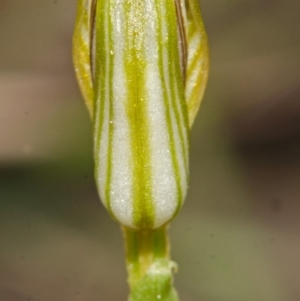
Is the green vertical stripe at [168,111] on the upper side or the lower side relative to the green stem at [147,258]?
upper

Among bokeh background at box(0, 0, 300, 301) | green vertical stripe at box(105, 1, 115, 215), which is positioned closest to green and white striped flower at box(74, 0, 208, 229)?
green vertical stripe at box(105, 1, 115, 215)

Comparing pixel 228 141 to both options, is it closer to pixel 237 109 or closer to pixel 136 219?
pixel 237 109

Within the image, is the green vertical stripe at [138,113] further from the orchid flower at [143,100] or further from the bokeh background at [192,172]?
the bokeh background at [192,172]

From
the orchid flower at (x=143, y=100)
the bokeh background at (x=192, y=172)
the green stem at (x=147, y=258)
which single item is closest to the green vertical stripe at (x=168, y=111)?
the orchid flower at (x=143, y=100)

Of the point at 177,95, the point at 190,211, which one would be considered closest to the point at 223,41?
the point at 190,211

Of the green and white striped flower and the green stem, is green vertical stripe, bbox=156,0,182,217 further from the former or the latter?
the green stem

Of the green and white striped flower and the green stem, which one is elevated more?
the green and white striped flower
